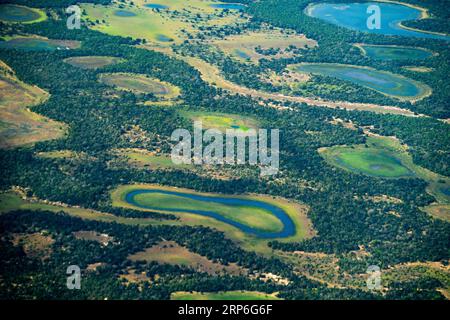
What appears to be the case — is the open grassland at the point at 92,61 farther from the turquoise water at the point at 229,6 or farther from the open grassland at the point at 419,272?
the open grassland at the point at 419,272

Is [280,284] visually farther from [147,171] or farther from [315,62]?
[315,62]

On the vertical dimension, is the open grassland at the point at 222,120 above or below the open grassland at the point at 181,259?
above

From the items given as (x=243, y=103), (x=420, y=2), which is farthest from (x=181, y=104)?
(x=420, y=2)

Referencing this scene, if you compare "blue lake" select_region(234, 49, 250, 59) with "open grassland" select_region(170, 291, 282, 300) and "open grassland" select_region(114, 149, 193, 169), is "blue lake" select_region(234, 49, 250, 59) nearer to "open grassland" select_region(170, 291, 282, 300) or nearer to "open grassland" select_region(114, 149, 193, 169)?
"open grassland" select_region(114, 149, 193, 169)

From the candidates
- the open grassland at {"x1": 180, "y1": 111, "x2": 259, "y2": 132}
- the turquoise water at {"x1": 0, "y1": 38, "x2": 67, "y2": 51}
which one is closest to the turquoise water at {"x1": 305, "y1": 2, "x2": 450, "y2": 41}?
the open grassland at {"x1": 180, "y1": 111, "x2": 259, "y2": 132}

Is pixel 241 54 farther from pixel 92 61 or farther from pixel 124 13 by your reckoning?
→ pixel 124 13

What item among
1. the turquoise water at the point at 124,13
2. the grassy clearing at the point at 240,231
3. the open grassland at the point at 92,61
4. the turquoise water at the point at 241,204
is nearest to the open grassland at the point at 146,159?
the grassy clearing at the point at 240,231
